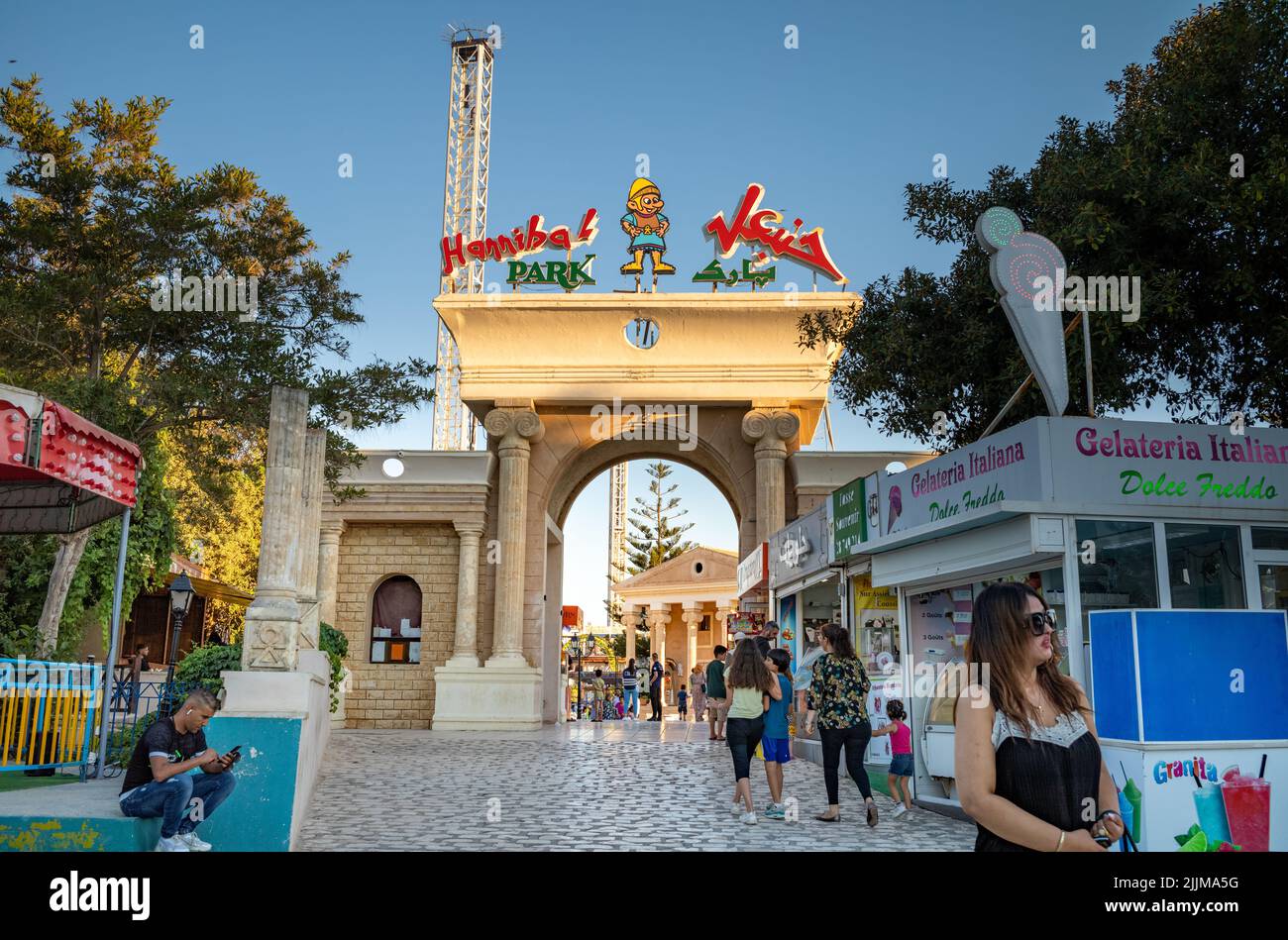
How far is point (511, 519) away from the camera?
77.2 feet

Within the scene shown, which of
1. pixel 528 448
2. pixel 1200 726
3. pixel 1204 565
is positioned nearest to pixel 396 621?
pixel 528 448

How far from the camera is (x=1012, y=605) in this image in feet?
10.2

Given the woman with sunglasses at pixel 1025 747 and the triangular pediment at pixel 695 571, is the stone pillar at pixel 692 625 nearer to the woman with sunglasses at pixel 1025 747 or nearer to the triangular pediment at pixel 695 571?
the triangular pediment at pixel 695 571

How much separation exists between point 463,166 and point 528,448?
73.1 ft

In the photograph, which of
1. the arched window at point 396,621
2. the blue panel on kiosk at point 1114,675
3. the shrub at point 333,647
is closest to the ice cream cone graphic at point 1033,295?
the blue panel on kiosk at point 1114,675

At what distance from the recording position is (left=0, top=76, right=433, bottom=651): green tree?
13.3m

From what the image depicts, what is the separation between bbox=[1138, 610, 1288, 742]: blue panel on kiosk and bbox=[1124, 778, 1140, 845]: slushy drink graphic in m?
0.32

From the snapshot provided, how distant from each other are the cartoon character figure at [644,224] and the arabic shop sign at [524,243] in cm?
90

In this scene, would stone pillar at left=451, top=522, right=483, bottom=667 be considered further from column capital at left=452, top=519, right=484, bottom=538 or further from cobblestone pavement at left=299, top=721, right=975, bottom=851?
cobblestone pavement at left=299, top=721, right=975, bottom=851

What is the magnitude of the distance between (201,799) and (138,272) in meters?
9.58

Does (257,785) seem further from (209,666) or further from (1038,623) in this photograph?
(1038,623)

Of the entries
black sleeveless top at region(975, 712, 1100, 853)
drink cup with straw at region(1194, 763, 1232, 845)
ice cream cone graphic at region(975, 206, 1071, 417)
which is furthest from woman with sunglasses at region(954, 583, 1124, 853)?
ice cream cone graphic at region(975, 206, 1071, 417)
